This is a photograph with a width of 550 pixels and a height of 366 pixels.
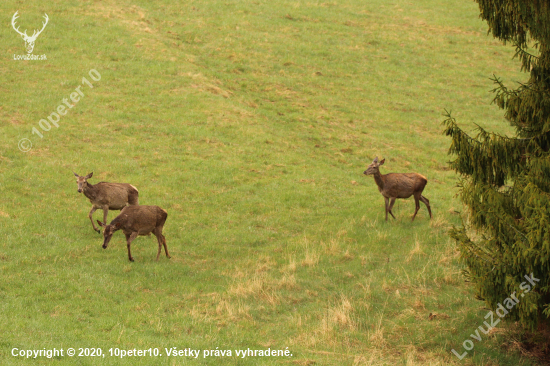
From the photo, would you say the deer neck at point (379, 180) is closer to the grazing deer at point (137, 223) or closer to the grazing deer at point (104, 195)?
the grazing deer at point (137, 223)

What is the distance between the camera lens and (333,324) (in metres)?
12.6

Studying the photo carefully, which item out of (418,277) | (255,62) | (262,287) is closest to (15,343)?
(262,287)

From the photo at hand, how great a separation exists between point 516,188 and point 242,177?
14498 mm

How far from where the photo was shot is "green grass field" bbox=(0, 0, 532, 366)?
12.4 meters

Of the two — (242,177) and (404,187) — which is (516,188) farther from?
(242,177)

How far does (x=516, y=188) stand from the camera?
1076 centimetres

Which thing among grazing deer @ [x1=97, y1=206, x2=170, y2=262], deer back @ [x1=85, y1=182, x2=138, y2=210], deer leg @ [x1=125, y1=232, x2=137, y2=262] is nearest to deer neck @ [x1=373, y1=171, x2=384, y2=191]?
grazing deer @ [x1=97, y1=206, x2=170, y2=262]

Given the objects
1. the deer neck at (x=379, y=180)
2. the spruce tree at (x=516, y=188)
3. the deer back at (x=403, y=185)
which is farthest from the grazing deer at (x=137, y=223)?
the spruce tree at (x=516, y=188)

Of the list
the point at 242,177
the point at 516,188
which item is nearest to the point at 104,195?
the point at 242,177

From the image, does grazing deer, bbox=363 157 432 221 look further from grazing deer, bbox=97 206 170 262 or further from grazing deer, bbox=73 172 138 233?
grazing deer, bbox=73 172 138 233

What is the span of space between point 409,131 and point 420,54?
14.6 m

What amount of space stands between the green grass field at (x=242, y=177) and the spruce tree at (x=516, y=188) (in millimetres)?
1818

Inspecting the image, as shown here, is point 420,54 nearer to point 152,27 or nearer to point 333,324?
point 152,27

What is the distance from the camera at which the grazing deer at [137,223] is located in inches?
658
